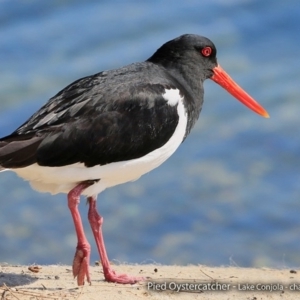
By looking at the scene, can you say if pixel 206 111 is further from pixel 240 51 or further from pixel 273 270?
pixel 273 270

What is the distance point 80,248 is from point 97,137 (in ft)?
2.97

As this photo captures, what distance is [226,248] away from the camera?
35.6ft

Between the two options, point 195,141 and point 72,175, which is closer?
point 72,175

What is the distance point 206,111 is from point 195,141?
0.61 m

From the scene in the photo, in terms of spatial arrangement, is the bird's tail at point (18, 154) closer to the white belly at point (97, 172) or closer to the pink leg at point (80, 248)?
the white belly at point (97, 172)

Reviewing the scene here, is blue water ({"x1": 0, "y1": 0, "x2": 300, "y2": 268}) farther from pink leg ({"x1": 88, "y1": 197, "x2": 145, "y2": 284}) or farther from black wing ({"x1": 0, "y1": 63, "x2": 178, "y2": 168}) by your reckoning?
black wing ({"x1": 0, "y1": 63, "x2": 178, "y2": 168})

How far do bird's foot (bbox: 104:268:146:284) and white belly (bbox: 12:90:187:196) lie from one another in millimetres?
685

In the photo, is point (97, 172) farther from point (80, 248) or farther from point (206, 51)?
point (206, 51)

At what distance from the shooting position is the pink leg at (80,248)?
282 inches

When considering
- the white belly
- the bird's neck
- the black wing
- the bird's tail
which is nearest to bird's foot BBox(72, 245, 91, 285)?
the white belly

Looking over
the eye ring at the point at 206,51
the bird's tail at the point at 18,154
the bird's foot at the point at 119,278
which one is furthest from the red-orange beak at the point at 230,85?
the bird's tail at the point at 18,154

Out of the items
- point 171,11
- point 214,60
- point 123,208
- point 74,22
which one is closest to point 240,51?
point 171,11

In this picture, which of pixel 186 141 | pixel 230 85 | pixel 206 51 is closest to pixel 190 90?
pixel 206 51

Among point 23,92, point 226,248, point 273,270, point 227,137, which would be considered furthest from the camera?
point 23,92
